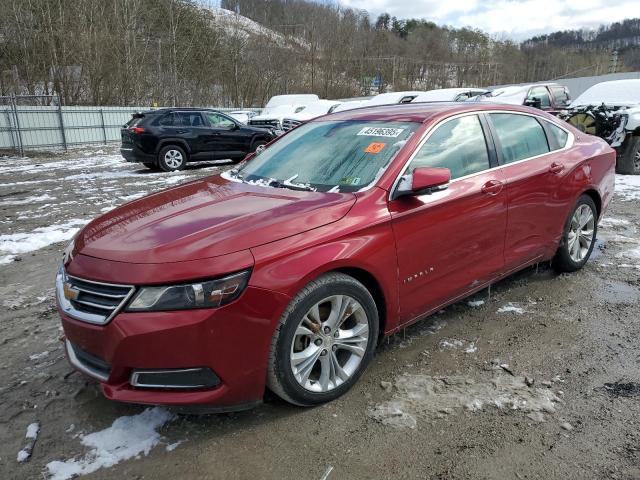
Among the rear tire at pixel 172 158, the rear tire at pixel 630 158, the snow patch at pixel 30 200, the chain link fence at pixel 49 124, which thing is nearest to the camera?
the snow patch at pixel 30 200

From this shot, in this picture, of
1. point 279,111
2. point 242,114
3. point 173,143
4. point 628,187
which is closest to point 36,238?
point 173,143

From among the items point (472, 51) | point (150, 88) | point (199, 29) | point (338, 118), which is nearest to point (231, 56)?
point (199, 29)

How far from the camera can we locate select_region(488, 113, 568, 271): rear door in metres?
3.58

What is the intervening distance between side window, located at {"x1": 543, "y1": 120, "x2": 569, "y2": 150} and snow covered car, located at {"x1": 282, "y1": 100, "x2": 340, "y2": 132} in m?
13.0

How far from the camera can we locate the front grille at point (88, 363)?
2311 millimetres

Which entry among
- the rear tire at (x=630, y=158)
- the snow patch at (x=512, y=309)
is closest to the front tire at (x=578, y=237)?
the snow patch at (x=512, y=309)

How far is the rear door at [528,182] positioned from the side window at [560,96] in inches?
419

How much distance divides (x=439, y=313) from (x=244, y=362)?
76.8 inches

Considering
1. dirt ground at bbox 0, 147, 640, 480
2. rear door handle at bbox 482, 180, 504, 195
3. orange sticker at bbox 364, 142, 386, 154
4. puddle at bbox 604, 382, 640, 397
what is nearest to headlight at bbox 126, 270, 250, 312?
dirt ground at bbox 0, 147, 640, 480

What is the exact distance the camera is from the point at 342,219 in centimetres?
260

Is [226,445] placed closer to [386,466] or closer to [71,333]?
[386,466]

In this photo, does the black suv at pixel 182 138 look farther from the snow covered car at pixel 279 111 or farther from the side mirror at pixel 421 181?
the side mirror at pixel 421 181

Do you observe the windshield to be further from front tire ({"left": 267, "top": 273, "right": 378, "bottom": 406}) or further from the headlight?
the headlight

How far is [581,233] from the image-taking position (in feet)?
14.5
